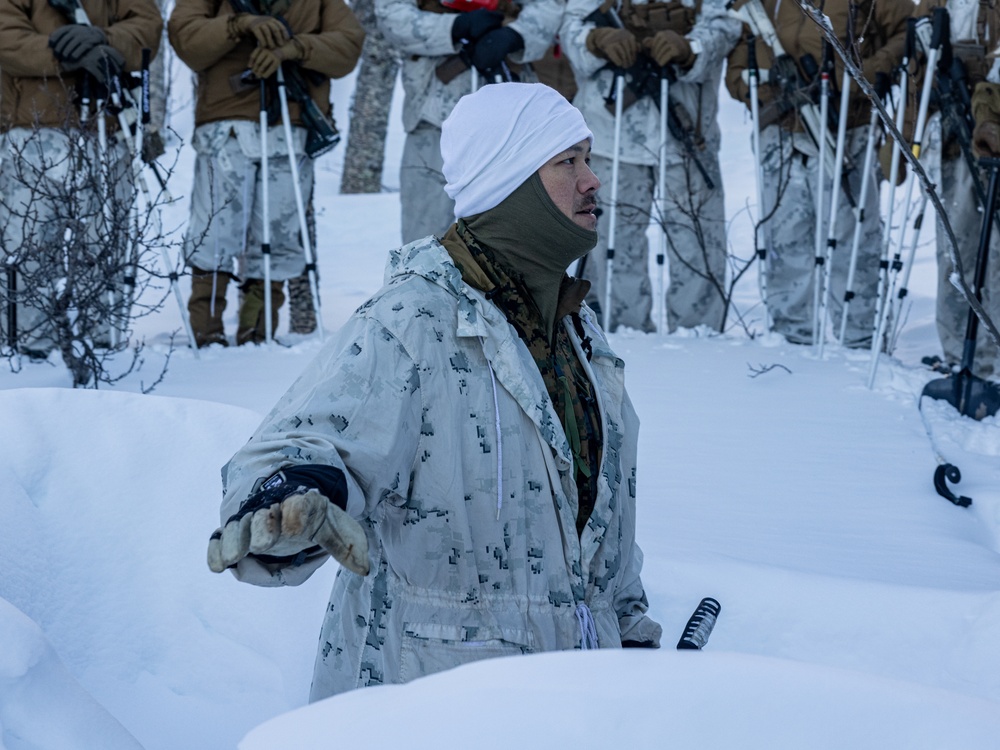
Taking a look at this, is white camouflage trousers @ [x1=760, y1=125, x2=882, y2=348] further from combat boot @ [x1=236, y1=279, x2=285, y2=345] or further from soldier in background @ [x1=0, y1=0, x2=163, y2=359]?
soldier in background @ [x1=0, y1=0, x2=163, y2=359]

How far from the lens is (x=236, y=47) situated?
280 inches

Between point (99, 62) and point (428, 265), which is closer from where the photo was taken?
point (428, 265)

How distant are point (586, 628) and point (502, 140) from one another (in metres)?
0.82

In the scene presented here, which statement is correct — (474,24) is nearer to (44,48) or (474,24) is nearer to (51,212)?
(44,48)

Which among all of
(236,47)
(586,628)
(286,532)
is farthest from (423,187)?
(286,532)

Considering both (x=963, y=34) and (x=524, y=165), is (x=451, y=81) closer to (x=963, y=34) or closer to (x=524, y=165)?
(x=963, y=34)

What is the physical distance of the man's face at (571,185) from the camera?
7.68 feet

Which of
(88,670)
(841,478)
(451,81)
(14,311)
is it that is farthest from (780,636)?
(451,81)

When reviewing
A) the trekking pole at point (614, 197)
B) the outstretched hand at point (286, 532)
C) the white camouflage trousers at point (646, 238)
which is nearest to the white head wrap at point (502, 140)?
the outstretched hand at point (286, 532)

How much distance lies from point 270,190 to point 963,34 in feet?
11.6

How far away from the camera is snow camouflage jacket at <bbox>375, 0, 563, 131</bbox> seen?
23.3 ft

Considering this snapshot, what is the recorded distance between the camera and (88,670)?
316cm

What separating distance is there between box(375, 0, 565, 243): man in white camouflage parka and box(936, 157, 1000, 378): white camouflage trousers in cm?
222

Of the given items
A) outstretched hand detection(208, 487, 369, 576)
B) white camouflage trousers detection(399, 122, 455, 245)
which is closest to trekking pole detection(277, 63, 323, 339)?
white camouflage trousers detection(399, 122, 455, 245)
